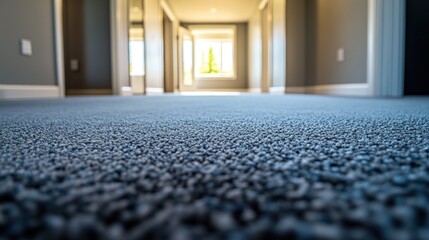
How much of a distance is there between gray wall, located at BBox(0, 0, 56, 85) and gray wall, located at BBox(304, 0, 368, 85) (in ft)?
7.57

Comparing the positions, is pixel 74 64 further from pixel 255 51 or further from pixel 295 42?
pixel 255 51

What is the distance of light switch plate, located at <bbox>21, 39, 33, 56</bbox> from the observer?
223 centimetres

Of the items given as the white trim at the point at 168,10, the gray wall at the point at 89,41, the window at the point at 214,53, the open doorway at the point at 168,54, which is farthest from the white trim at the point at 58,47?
the window at the point at 214,53

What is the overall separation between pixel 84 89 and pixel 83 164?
12.6 ft

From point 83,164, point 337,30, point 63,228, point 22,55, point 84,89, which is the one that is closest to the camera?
point 63,228

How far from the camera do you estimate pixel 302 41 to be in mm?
4160

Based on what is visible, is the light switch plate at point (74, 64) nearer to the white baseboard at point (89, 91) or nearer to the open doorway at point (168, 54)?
the white baseboard at point (89, 91)

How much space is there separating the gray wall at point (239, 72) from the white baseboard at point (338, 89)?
4183 millimetres

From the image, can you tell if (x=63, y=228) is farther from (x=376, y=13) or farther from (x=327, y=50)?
(x=327, y=50)

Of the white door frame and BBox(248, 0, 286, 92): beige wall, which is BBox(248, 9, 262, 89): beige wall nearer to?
BBox(248, 0, 286, 92): beige wall

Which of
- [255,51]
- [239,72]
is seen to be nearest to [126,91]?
[255,51]

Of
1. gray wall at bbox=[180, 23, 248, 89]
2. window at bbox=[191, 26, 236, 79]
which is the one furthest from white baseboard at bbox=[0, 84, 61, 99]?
window at bbox=[191, 26, 236, 79]

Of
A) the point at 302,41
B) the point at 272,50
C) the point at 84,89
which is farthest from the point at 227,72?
the point at 84,89

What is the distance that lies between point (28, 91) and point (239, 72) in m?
6.42
